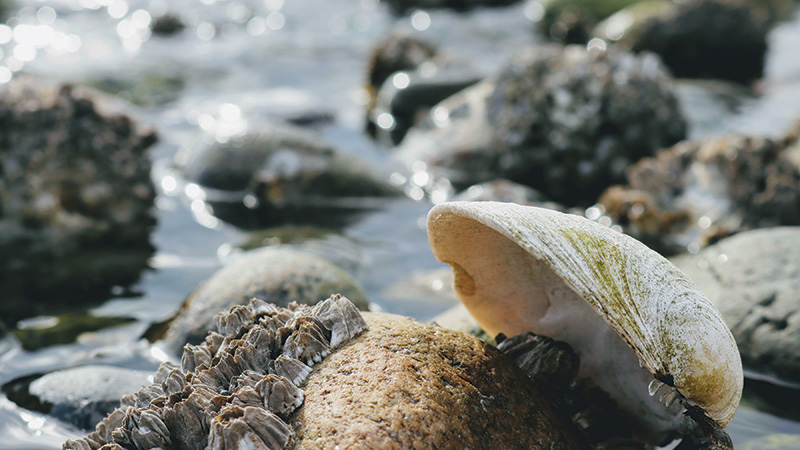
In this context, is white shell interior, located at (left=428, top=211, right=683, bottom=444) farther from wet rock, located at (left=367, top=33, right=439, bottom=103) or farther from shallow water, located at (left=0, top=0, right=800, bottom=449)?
wet rock, located at (left=367, top=33, right=439, bottom=103)

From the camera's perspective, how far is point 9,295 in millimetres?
4863

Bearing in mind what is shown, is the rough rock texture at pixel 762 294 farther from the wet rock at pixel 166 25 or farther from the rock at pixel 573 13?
the wet rock at pixel 166 25

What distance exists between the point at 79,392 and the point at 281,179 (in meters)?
3.53

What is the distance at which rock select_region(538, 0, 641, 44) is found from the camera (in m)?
14.6

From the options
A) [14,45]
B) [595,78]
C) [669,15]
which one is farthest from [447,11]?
[595,78]

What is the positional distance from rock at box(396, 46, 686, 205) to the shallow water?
103cm

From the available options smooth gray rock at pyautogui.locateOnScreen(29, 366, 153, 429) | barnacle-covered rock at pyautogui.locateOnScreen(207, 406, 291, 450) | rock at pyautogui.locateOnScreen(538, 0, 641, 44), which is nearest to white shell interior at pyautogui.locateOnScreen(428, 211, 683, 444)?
barnacle-covered rock at pyautogui.locateOnScreen(207, 406, 291, 450)

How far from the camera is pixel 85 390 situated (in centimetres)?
337

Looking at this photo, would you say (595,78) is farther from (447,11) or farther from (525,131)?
(447,11)

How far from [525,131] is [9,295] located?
4.85 meters

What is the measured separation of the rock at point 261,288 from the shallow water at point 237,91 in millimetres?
277

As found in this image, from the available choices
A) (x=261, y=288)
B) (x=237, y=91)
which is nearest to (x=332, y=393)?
(x=261, y=288)

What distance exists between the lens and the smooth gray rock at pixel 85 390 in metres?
3.29

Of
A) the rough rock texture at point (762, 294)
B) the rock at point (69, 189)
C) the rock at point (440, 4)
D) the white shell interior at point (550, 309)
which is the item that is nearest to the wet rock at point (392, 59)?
the rock at point (69, 189)
